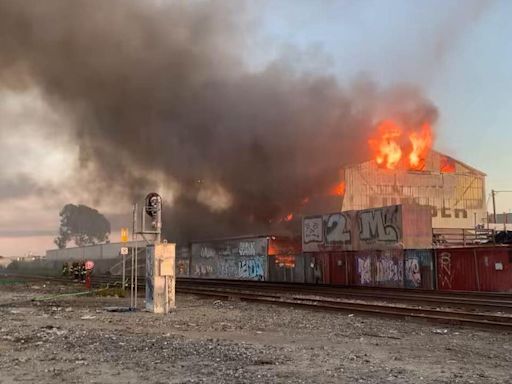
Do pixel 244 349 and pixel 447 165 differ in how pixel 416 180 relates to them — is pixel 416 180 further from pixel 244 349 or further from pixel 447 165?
pixel 244 349

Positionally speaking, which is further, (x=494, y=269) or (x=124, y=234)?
(x=494, y=269)

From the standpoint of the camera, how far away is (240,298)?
2006 centimetres

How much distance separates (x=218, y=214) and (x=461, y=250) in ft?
78.0

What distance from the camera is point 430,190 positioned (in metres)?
53.7

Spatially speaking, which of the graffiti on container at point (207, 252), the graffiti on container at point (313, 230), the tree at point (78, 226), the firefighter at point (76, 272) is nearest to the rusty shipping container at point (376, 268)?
the graffiti on container at point (313, 230)

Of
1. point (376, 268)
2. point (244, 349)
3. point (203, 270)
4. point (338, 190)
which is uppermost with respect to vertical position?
point (338, 190)

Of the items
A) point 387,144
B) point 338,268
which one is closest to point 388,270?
point 338,268

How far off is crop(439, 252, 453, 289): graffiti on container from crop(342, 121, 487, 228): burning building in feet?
49.5

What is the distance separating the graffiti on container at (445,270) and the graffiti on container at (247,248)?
16158 millimetres

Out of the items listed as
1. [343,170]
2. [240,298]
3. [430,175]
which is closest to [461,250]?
[240,298]

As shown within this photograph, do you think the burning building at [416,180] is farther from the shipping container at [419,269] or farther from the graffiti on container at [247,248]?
the shipping container at [419,269]

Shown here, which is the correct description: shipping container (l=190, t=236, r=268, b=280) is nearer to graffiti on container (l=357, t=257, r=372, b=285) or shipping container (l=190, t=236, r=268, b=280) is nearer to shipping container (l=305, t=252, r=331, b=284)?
shipping container (l=305, t=252, r=331, b=284)

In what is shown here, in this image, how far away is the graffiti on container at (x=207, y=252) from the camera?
147ft

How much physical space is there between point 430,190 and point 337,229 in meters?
22.3
